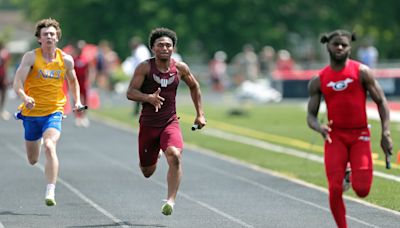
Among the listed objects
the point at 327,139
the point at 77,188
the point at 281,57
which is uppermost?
the point at 327,139

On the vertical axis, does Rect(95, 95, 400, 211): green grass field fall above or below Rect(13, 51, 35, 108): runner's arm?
below

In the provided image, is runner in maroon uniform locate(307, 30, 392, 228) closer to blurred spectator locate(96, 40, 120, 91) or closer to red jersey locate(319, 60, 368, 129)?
red jersey locate(319, 60, 368, 129)

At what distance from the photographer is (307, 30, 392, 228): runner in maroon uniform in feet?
34.2

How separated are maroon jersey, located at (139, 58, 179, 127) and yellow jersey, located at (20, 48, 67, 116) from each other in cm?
136

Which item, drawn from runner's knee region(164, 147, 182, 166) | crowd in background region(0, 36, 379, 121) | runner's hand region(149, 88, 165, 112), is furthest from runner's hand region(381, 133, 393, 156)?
crowd in background region(0, 36, 379, 121)

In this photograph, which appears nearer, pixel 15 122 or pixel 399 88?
pixel 15 122

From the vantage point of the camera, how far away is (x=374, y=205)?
13633mm

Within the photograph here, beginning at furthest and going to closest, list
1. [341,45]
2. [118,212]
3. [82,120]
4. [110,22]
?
1. [110,22]
2. [82,120]
3. [118,212]
4. [341,45]

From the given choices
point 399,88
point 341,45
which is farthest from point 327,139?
point 399,88

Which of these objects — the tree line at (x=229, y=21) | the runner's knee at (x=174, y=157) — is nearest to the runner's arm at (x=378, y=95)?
the runner's knee at (x=174, y=157)

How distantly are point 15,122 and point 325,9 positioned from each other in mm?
41806

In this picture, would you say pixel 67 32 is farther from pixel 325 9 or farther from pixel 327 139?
pixel 327 139

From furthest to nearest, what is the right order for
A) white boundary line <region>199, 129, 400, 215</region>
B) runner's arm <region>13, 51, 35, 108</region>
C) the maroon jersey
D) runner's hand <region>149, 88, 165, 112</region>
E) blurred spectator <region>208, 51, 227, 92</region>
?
blurred spectator <region>208, 51, 227, 92</region> < white boundary line <region>199, 129, 400, 215</region> < runner's arm <region>13, 51, 35, 108</region> < the maroon jersey < runner's hand <region>149, 88, 165, 112</region>

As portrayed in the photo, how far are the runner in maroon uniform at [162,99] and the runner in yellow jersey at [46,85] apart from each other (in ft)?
3.71
